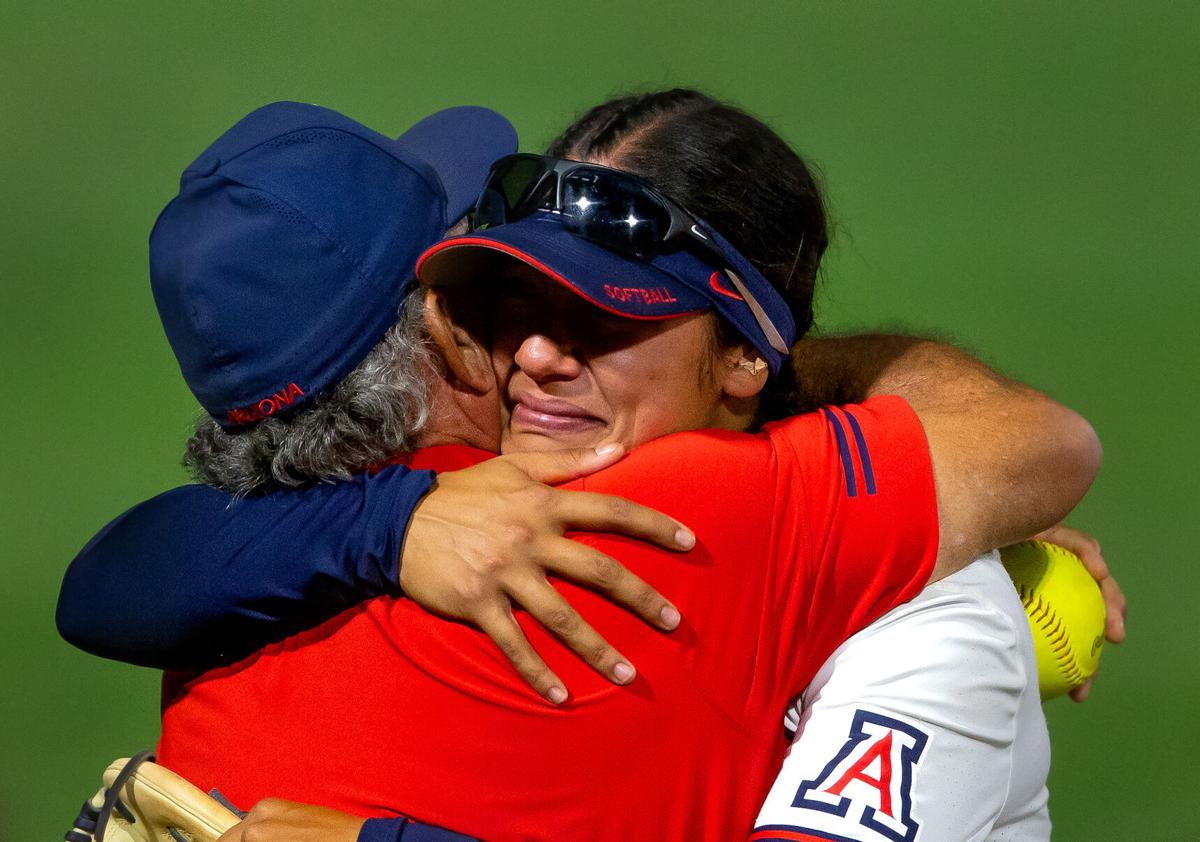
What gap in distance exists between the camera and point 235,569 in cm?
178

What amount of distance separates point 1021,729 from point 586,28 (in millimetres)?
4722

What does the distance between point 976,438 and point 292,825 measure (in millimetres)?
1147

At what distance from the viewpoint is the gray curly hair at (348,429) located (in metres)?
1.86

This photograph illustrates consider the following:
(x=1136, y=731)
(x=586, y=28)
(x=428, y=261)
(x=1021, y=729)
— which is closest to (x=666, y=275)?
(x=428, y=261)

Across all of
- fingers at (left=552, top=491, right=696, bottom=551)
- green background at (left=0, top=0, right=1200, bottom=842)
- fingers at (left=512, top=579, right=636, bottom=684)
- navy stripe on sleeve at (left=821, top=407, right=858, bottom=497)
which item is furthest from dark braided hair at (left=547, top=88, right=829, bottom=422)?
green background at (left=0, top=0, right=1200, bottom=842)

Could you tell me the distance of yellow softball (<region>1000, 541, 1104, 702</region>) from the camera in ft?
7.71

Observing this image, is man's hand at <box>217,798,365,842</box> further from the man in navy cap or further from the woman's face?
the woman's face

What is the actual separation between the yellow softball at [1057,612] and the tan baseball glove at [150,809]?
138cm

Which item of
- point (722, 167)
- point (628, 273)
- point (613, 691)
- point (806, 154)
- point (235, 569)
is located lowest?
point (613, 691)

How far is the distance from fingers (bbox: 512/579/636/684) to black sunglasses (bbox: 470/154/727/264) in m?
0.54

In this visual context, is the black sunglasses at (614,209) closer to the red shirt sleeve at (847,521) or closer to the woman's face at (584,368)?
the woman's face at (584,368)

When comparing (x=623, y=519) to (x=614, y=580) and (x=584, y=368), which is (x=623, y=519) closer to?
(x=614, y=580)

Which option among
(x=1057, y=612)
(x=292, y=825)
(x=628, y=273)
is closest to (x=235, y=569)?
(x=292, y=825)

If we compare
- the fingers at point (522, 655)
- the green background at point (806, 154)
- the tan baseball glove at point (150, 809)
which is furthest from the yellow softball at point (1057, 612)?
the green background at point (806, 154)
